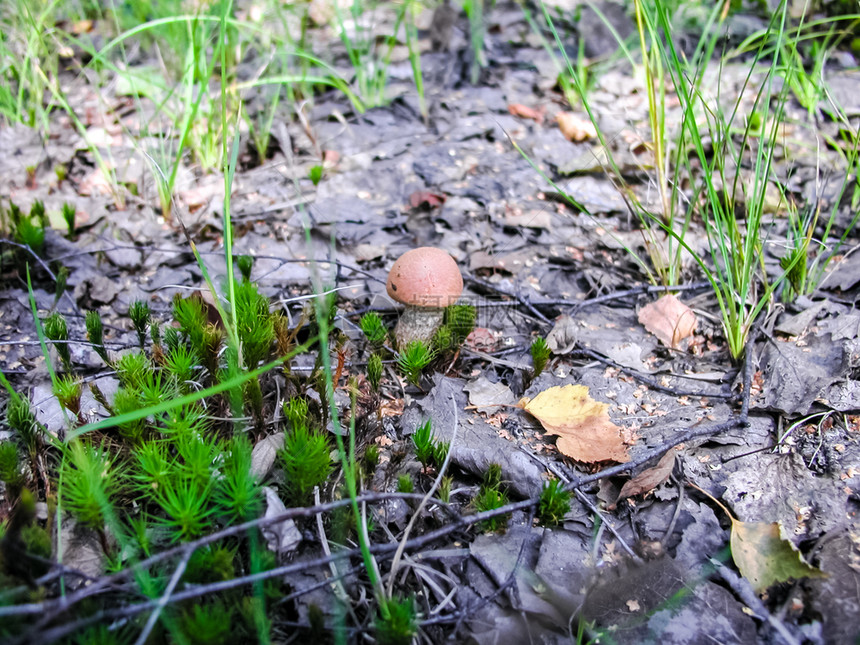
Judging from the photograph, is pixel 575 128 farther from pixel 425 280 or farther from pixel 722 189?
pixel 425 280

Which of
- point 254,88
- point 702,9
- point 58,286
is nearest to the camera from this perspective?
point 58,286

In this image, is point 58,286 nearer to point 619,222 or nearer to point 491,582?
point 491,582

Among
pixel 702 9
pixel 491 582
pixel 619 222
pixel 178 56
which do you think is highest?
pixel 702 9

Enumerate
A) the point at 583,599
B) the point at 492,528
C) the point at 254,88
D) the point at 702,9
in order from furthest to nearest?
the point at 702,9, the point at 254,88, the point at 492,528, the point at 583,599

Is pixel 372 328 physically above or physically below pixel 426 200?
below

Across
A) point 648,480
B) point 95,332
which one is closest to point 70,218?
point 95,332

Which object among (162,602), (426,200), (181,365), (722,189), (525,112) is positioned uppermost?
(525,112)

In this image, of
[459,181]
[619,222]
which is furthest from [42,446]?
[619,222]

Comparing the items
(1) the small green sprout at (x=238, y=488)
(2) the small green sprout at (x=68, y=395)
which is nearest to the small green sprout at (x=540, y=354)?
(1) the small green sprout at (x=238, y=488)
